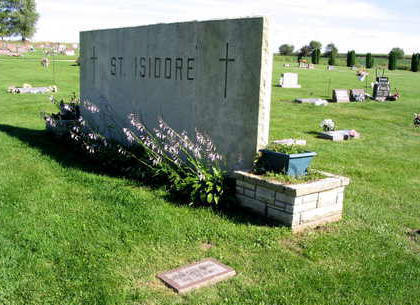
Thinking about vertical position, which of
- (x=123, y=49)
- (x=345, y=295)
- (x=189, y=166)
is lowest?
(x=345, y=295)

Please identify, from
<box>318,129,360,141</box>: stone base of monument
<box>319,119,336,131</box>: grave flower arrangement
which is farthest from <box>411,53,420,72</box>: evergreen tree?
<box>318,129,360,141</box>: stone base of monument

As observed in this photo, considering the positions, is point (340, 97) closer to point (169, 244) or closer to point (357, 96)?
point (357, 96)

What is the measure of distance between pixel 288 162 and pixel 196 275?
199 cm

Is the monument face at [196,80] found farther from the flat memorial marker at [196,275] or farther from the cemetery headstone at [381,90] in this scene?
the cemetery headstone at [381,90]

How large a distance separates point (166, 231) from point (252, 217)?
1151 mm

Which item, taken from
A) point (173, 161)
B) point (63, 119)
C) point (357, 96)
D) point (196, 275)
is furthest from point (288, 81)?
point (196, 275)

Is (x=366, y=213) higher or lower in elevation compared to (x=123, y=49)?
lower

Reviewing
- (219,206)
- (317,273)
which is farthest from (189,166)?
(317,273)

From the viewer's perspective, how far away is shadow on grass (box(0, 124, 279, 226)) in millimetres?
5805

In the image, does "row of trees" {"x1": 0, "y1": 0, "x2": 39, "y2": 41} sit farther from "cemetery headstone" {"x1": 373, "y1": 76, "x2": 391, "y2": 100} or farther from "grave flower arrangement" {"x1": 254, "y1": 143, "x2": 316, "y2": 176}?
"grave flower arrangement" {"x1": 254, "y1": 143, "x2": 316, "y2": 176}

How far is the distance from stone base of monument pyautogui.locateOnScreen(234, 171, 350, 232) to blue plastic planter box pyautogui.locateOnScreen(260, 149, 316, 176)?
0.26 metres

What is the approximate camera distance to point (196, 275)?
4.35 m

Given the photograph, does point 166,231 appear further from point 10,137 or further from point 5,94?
point 5,94

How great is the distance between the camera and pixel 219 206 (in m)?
6.09
